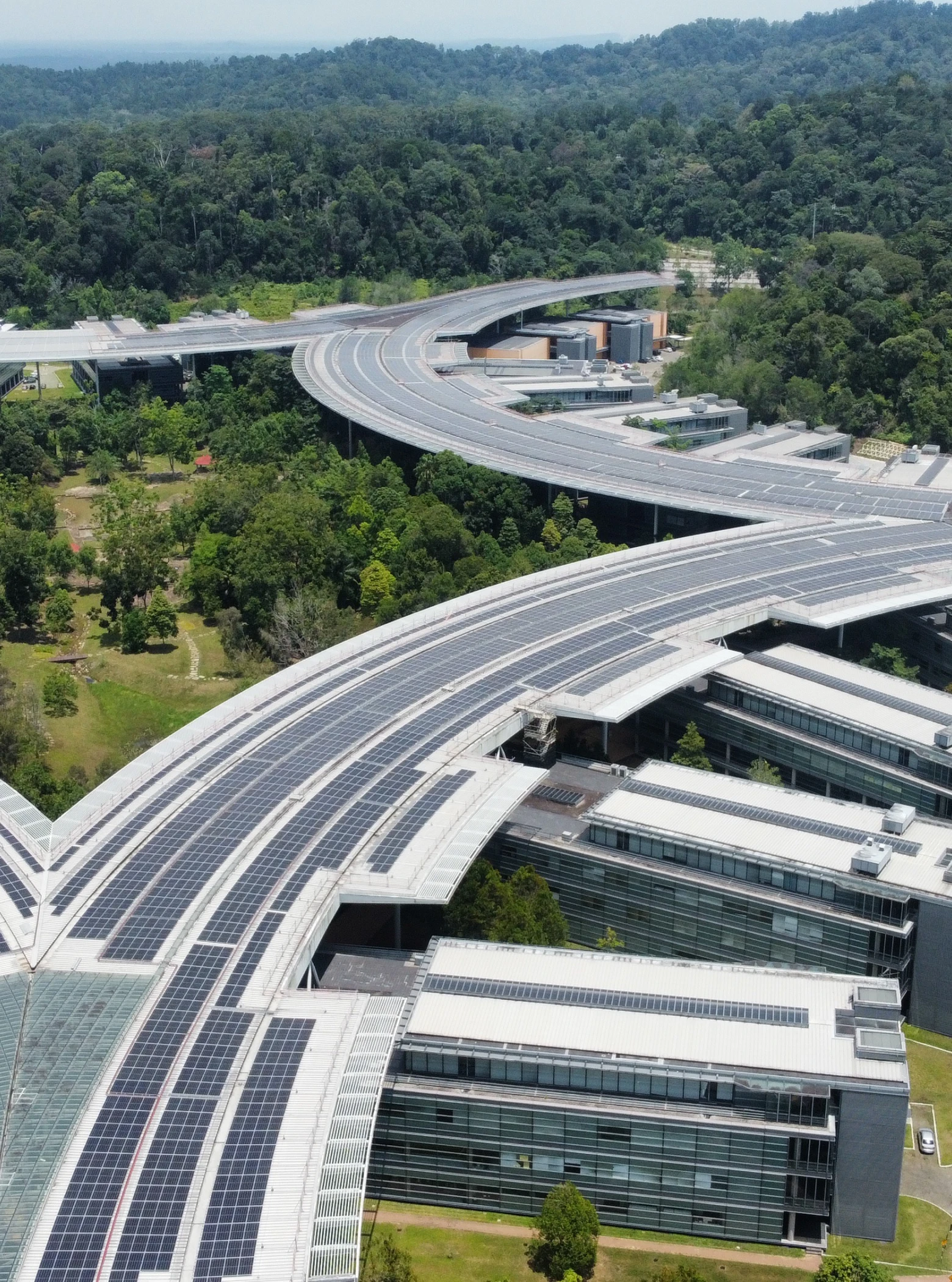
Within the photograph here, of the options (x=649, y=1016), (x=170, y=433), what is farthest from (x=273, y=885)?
(x=170, y=433)

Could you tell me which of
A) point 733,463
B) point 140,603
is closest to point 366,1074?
point 140,603

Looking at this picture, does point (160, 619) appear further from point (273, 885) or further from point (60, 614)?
point (273, 885)

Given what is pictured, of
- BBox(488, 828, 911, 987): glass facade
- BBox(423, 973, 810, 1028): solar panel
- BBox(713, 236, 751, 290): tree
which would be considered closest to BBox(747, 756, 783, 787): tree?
BBox(488, 828, 911, 987): glass facade

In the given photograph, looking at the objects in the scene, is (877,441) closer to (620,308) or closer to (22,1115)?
(620,308)

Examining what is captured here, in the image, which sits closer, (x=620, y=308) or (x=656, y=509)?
(x=656, y=509)

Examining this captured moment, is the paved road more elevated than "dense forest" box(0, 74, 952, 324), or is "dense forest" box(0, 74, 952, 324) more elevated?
"dense forest" box(0, 74, 952, 324)

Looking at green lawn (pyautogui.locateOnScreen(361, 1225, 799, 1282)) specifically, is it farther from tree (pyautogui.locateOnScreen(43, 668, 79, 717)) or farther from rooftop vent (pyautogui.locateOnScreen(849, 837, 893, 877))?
tree (pyautogui.locateOnScreen(43, 668, 79, 717))

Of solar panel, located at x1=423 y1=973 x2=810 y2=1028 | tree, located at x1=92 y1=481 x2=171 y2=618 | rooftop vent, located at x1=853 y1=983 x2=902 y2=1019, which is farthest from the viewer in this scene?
tree, located at x1=92 y1=481 x2=171 y2=618
